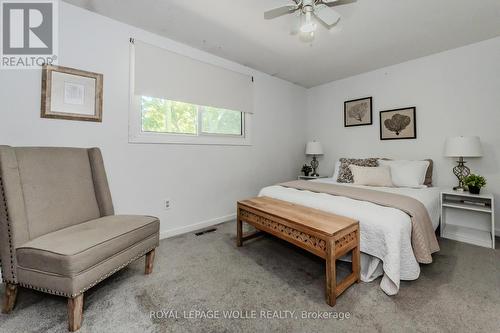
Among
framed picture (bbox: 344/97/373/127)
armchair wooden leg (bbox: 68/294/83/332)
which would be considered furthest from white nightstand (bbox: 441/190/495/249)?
armchair wooden leg (bbox: 68/294/83/332)

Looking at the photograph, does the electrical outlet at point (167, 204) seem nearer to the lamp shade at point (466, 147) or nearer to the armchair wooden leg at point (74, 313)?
→ the armchair wooden leg at point (74, 313)

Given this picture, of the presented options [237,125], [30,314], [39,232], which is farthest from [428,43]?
[30,314]

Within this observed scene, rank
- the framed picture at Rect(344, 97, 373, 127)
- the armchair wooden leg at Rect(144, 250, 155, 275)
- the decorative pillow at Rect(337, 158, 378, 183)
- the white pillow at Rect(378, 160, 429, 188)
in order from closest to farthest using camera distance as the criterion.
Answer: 1. the armchair wooden leg at Rect(144, 250, 155, 275)
2. the white pillow at Rect(378, 160, 429, 188)
3. the decorative pillow at Rect(337, 158, 378, 183)
4. the framed picture at Rect(344, 97, 373, 127)

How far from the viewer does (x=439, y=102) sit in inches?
116

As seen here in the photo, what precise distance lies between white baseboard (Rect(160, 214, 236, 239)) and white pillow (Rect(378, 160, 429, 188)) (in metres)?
2.34

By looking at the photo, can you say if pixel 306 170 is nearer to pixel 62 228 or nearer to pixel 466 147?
pixel 466 147

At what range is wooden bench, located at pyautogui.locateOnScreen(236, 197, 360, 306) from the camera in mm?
1467

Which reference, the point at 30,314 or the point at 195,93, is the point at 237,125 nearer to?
the point at 195,93

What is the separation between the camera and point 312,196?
89.0 inches

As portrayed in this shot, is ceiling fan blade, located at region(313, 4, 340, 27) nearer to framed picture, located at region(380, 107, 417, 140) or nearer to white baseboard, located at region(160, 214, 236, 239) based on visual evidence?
framed picture, located at region(380, 107, 417, 140)

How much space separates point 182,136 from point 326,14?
2009 mm

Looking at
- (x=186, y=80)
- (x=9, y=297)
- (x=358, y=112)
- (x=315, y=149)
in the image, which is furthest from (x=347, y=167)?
(x=9, y=297)

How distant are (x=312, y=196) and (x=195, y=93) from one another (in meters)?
1.96

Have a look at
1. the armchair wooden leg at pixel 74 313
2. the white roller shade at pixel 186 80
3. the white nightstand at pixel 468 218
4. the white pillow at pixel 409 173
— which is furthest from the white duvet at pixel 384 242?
the white roller shade at pixel 186 80
